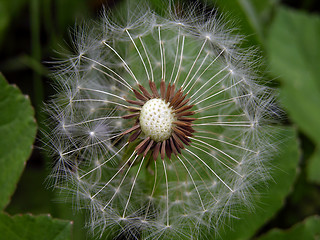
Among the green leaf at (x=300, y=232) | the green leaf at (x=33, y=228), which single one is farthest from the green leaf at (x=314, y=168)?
the green leaf at (x=33, y=228)

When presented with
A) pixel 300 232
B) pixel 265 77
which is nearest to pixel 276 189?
pixel 300 232

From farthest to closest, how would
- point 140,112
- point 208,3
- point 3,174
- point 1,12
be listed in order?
point 1,12 → point 208,3 → point 3,174 → point 140,112

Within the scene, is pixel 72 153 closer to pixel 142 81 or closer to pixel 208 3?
pixel 142 81

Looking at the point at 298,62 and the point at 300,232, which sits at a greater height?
the point at 298,62

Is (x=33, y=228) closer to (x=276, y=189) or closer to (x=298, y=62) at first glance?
(x=276, y=189)

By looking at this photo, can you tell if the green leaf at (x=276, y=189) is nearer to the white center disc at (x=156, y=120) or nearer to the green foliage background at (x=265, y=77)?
the green foliage background at (x=265, y=77)

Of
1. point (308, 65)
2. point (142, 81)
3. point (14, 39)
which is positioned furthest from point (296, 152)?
point (14, 39)
